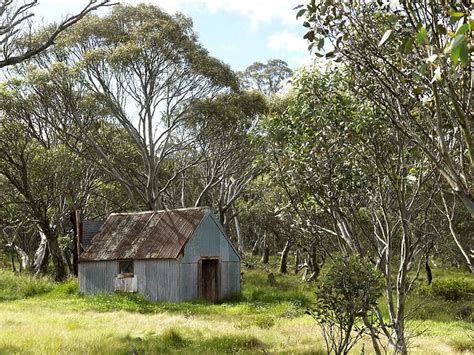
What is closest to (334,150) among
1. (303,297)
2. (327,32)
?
(327,32)

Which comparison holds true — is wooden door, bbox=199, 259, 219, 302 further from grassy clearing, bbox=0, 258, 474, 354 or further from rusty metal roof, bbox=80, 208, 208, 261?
rusty metal roof, bbox=80, 208, 208, 261

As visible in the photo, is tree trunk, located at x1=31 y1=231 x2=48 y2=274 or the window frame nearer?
the window frame

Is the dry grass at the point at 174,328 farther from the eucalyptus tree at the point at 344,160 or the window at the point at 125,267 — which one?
the window at the point at 125,267

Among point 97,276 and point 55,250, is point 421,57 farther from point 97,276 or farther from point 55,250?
point 55,250

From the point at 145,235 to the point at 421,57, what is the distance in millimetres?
26149

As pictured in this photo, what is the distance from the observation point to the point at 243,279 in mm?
39656

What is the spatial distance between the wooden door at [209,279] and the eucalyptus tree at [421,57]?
70.1 feet

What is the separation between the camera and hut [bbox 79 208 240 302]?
28.3 metres

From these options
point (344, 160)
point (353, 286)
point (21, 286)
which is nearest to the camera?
point (353, 286)

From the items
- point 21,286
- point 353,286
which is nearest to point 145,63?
point 21,286

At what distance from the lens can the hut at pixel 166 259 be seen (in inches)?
1113

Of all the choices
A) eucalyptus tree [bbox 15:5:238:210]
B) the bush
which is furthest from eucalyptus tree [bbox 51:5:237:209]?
the bush

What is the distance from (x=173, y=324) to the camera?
19.4 meters

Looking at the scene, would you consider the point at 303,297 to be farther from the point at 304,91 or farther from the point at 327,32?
the point at 327,32
